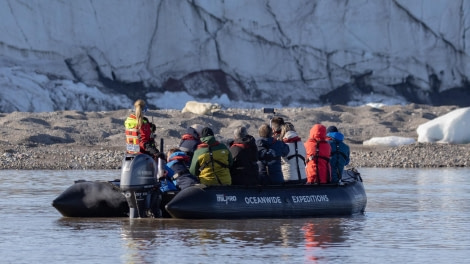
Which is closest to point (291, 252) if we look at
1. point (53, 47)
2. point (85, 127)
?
point (85, 127)

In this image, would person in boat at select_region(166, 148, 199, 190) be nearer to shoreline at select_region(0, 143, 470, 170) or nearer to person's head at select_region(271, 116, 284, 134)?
person's head at select_region(271, 116, 284, 134)

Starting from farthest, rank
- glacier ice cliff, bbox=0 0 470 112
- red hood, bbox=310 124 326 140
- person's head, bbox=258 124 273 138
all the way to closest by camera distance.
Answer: glacier ice cliff, bbox=0 0 470 112 < red hood, bbox=310 124 326 140 < person's head, bbox=258 124 273 138

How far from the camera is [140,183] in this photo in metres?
11.5

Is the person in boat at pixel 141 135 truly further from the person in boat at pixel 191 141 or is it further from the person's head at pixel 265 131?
the person's head at pixel 265 131

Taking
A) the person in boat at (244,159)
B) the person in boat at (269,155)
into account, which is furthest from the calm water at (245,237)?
the person in boat at (269,155)

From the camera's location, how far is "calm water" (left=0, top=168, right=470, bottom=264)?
30.0 feet

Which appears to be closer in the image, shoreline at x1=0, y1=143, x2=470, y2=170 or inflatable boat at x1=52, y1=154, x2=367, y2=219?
inflatable boat at x1=52, y1=154, x2=367, y2=219

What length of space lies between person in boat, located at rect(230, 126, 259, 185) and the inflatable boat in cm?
21

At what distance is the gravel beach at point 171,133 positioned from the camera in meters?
21.1

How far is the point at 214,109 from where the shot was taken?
1059 inches

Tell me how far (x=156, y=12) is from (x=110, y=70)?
224 centimetres

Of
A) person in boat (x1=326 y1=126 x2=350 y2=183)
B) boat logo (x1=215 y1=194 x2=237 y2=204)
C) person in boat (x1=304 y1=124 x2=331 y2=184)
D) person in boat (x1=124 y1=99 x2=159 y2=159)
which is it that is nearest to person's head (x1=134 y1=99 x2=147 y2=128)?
person in boat (x1=124 y1=99 x2=159 y2=159)

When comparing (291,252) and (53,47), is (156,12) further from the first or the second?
(291,252)

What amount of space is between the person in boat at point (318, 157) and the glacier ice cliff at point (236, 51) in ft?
51.1
